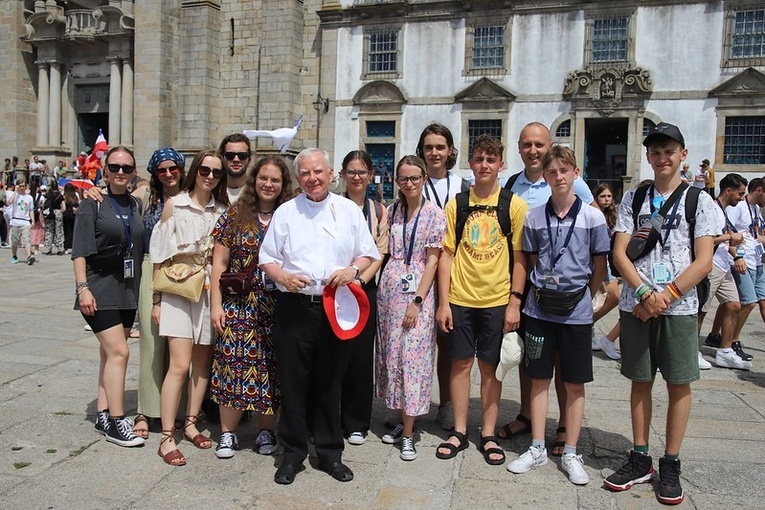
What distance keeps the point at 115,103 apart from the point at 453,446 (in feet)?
84.7

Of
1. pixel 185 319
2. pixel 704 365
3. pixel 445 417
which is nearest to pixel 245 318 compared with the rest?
A: pixel 185 319

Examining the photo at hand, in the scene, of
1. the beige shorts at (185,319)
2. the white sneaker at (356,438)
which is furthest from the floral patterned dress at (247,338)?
the white sneaker at (356,438)

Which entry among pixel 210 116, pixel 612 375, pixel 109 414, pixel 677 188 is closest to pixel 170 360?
pixel 109 414

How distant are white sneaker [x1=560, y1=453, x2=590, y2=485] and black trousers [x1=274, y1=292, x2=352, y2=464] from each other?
143 cm

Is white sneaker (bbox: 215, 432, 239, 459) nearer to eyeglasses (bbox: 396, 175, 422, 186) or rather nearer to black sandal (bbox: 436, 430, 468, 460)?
black sandal (bbox: 436, 430, 468, 460)

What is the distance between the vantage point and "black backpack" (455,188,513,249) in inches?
177

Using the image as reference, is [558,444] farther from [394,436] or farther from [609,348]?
[609,348]

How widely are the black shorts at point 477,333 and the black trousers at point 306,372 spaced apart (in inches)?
31.5

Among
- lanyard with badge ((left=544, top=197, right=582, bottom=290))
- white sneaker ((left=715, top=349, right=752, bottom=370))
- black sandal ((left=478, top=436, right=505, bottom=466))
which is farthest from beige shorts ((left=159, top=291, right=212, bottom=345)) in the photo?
white sneaker ((left=715, top=349, right=752, bottom=370))

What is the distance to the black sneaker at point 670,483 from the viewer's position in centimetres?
378

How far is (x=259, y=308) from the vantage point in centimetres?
438

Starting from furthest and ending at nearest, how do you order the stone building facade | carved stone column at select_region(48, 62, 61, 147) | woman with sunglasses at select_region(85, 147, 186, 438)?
1. carved stone column at select_region(48, 62, 61, 147)
2. the stone building facade
3. woman with sunglasses at select_region(85, 147, 186, 438)

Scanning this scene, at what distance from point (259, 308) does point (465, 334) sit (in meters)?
1.39

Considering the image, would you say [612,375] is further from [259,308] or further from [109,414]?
[109,414]
